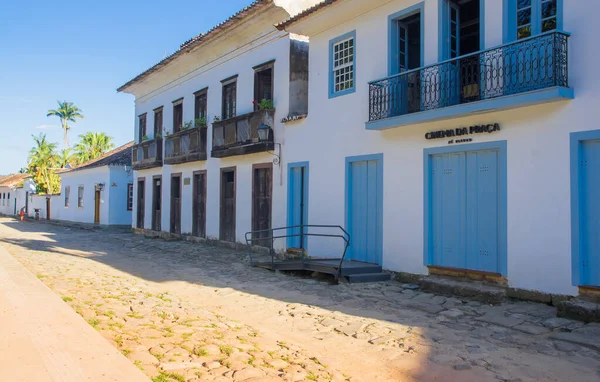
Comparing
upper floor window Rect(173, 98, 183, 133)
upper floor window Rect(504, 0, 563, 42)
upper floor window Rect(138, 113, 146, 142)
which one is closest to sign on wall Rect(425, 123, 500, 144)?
upper floor window Rect(504, 0, 563, 42)

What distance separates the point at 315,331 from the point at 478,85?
515 cm

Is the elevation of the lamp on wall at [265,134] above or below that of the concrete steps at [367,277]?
above

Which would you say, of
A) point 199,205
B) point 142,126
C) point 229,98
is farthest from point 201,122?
point 142,126

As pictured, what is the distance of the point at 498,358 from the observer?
5293 millimetres

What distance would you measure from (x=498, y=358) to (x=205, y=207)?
13.4 metres

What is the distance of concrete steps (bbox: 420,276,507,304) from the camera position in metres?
7.90

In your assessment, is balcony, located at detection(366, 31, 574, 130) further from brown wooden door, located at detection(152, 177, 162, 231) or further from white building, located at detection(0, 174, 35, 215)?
white building, located at detection(0, 174, 35, 215)

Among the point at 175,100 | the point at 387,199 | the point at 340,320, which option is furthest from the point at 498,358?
the point at 175,100

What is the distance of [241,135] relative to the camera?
14.9m

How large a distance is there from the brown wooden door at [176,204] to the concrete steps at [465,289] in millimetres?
12197

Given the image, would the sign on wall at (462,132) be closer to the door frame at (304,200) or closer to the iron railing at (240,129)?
the door frame at (304,200)

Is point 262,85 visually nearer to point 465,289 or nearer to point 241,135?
point 241,135

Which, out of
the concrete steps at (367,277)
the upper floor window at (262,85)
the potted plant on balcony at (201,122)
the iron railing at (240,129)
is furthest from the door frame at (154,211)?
the concrete steps at (367,277)

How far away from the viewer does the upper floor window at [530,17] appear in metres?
7.84
